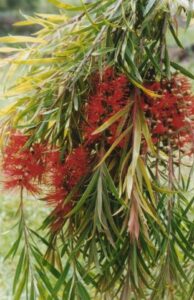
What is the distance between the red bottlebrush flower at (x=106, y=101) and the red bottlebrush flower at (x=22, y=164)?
116 mm

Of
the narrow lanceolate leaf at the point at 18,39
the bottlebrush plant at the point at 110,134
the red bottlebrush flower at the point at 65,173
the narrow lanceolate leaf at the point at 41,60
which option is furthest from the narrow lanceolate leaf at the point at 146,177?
the narrow lanceolate leaf at the point at 18,39

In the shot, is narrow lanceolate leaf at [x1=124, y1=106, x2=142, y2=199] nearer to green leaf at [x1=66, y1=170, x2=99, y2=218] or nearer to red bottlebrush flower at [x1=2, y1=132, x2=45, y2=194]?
green leaf at [x1=66, y1=170, x2=99, y2=218]

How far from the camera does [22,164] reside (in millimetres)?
1320

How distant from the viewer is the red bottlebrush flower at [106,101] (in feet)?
4.16

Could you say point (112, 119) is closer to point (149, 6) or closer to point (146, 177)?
point (146, 177)

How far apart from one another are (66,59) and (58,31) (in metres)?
0.16

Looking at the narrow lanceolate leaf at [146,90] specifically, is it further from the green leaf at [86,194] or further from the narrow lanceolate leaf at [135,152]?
the green leaf at [86,194]

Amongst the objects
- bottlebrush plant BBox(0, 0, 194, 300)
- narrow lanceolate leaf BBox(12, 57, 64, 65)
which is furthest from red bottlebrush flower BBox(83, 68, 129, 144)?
narrow lanceolate leaf BBox(12, 57, 64, 65)

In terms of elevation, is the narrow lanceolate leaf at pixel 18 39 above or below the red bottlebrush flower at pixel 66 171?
above

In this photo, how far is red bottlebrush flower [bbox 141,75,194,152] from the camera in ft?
4.27

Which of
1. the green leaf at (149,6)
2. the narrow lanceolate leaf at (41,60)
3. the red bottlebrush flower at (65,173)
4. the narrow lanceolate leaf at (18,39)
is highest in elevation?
the narrow lanceolate leaf at (18,39)

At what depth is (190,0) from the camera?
1265 millimetres

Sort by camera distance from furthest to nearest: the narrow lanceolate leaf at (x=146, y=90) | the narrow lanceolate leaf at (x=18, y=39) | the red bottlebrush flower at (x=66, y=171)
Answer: the narrow lanceolate leaf at (x=18, y=39), the red bottlebrush flower at (x=66, y=171), the narrow lanceolate leaf at (x=146, y=90)

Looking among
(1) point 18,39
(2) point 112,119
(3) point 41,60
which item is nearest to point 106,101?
(2) point 112,119
